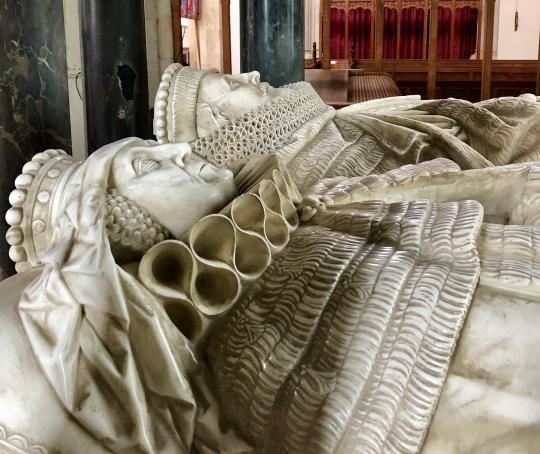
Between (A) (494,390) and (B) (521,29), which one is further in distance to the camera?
(B) (521,29)

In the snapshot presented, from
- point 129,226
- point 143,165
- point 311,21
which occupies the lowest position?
point 129,226

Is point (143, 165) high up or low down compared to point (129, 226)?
up

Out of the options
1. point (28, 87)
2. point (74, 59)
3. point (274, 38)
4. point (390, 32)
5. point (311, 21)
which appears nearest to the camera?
point (28, 87)

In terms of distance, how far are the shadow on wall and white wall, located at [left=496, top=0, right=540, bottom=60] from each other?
10325mm

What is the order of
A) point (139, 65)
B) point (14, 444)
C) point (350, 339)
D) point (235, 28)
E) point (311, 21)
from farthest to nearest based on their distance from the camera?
point (311, 21), point (235, 28), point (139, 65), point (350, 339), point (14, 444)

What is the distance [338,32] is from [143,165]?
1039 centimetres

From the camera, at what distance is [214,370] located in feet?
4.15

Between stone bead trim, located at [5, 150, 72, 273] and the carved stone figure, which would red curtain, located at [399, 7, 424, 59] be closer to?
the carved stone figure

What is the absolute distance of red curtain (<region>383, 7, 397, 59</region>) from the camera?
10.7 metres

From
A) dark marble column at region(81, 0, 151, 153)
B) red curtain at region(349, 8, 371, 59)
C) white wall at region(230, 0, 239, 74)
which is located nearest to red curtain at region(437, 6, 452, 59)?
red curtain at region(349, 8, 371, 59)

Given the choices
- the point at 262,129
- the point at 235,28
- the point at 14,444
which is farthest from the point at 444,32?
the point at 14,444

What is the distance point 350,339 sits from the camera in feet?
3.90

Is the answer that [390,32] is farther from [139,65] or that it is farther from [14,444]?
[14,444]

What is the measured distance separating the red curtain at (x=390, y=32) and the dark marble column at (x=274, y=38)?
6842 millimetres
